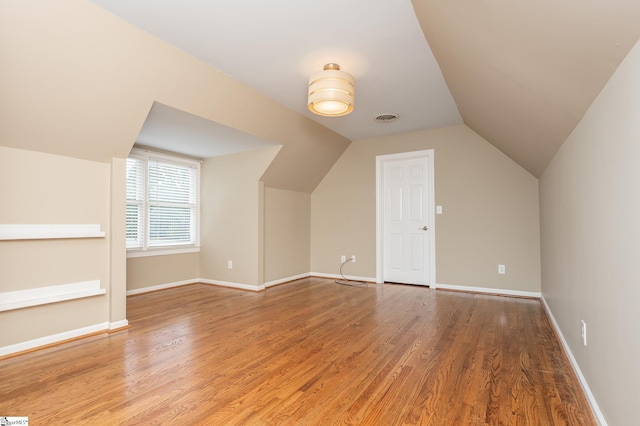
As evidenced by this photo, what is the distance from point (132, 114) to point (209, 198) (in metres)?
2.50

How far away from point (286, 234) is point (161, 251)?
6.04 feet

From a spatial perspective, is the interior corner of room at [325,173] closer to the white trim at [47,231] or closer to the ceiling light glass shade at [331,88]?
the white trim at [47,231]

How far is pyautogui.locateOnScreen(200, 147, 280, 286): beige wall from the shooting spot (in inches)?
181

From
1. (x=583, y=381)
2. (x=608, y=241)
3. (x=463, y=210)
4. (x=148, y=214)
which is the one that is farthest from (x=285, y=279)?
(x=608, y=241)

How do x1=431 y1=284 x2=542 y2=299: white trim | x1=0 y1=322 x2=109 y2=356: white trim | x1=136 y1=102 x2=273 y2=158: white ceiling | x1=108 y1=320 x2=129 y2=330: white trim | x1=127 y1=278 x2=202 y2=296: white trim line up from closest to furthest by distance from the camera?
x1=0 y1=322 x2=109 y2=356: white trim < x1=108 y1=320 x2=129 y2=330: white trim < x1=136 y1=102 x2=273 y2=158: white ceiling < x1=431 y1=284 x2=542 y2=299: white trim < x1=127 y1=278 x2=202 y2=296: white trim

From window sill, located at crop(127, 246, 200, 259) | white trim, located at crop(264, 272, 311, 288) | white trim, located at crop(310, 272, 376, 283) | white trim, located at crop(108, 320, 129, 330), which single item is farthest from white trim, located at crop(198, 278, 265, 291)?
white trim, located at crop(108, 320, 129, 330)

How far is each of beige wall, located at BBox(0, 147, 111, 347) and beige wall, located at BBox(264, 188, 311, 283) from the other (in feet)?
7.38

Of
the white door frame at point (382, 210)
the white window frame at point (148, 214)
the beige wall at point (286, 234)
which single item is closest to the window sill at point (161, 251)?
the white window frame at point (148, 214)

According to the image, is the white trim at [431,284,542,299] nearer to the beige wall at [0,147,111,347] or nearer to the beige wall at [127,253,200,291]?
the beige wall at [127,253,200,291]

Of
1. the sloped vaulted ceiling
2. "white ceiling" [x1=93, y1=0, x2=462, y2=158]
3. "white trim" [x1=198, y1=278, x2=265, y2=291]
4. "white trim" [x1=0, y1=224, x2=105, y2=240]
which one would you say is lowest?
"white trim" [x1=198, y1=278, x2=265, y2=291]

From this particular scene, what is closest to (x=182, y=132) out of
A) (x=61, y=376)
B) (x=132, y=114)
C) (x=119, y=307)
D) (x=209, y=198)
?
(x=132, y=114)

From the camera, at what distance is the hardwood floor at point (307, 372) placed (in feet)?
5.41

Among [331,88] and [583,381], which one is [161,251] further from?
[583,381]

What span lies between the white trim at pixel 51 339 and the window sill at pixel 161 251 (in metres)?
1.55
